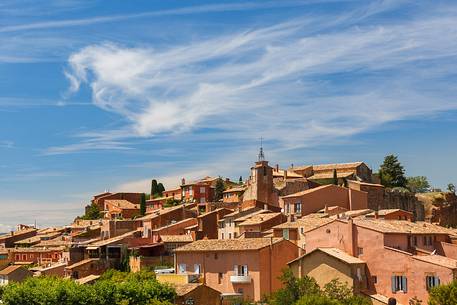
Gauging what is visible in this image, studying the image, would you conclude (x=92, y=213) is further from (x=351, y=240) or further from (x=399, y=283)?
(x=399, y=283)

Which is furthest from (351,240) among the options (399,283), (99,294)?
(99,294)

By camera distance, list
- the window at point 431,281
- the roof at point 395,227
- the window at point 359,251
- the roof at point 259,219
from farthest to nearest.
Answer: the roof at point 259,219 < the roof at point 395,227 < the window at point 359,251 < the window at point 431,281

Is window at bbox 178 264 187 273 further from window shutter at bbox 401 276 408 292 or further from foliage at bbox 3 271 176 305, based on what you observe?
window shutter at bbox 401 276 408 292

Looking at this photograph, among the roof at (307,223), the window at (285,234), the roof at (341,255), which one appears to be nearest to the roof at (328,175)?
the roof at (307,223)

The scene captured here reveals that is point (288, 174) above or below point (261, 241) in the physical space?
above

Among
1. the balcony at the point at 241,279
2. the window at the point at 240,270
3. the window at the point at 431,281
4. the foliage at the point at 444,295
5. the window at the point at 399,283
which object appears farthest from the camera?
the window at the point at 240,270

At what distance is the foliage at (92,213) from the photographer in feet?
378

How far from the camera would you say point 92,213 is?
116 metres

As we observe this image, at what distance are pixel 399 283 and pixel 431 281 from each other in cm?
237

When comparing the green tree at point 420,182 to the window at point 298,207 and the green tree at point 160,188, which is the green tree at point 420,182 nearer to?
the green tree at point 160,188

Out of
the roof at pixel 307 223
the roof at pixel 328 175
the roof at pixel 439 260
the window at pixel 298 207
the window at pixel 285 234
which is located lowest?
the roof at pixel 439 260

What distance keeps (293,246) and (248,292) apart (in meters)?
5.44

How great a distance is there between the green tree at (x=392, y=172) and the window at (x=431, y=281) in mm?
50169

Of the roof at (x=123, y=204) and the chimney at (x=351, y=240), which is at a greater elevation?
the roof at (x=123, y=204)
